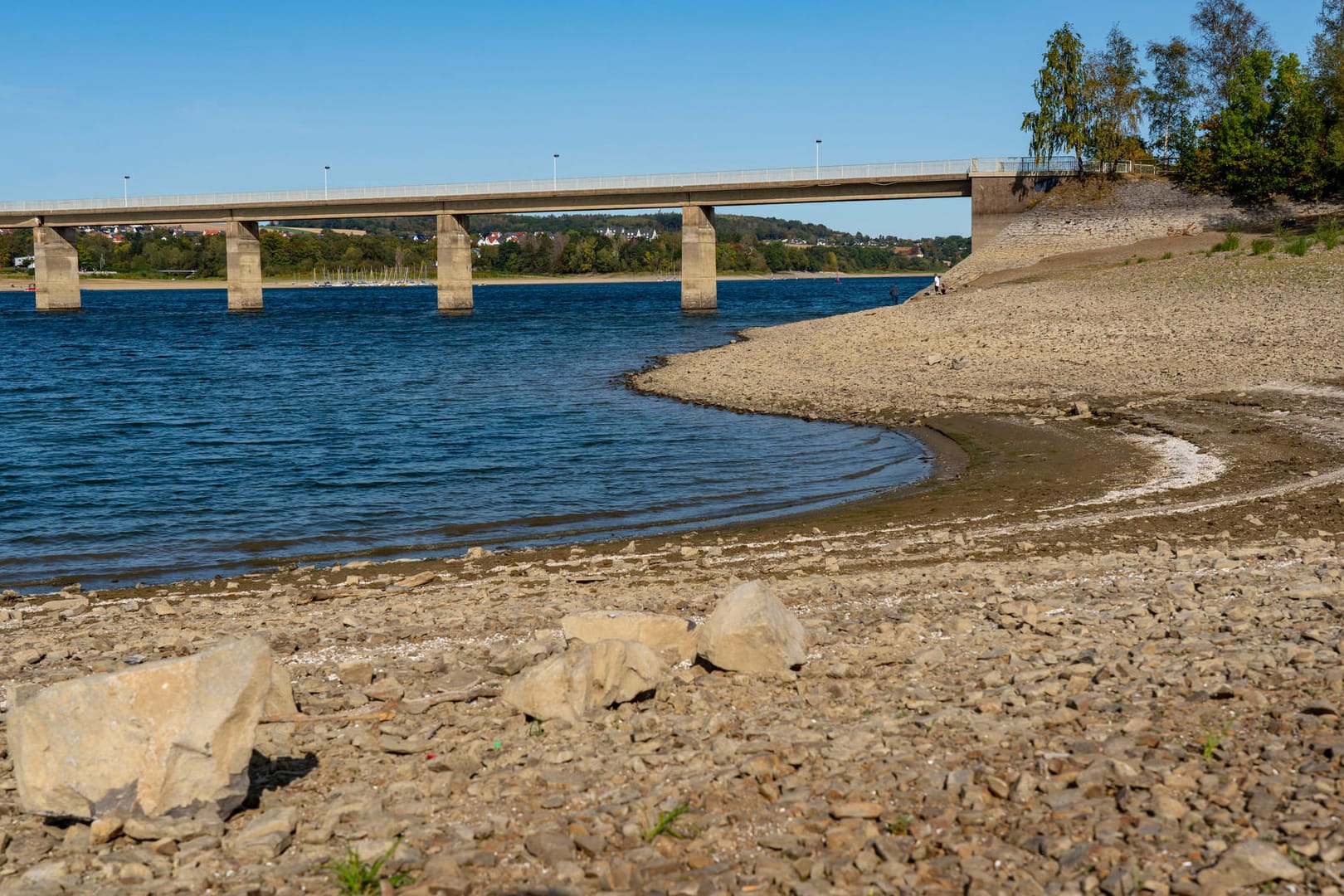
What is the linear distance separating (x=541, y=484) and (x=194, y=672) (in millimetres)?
17556

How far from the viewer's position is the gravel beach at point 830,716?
638cm

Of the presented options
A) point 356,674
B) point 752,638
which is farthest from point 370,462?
point 752,638

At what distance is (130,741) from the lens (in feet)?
22.9

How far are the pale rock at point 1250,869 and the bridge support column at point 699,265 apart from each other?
96709 mm

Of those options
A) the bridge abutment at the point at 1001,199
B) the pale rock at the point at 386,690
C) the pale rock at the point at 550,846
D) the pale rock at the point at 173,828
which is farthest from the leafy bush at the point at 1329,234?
the pale rock at the point at 173,828

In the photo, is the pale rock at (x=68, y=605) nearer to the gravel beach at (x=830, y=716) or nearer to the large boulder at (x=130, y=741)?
the gravel beach at (x=830, y=716)

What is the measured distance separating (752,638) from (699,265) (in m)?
95.2

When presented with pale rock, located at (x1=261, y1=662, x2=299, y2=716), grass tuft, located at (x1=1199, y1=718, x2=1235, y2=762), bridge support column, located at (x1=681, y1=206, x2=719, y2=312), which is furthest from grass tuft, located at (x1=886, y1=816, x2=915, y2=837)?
bridge support column, located at (x1=681, y1=206, x2=719, y2=312)


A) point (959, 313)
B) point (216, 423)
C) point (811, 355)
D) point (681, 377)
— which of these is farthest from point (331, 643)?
point (959, 313)

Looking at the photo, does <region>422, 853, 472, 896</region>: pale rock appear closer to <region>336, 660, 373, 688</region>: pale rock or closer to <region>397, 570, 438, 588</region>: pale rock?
<region>336, 660, 373, 688</region>: pale rock

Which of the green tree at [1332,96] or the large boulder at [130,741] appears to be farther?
the green tree at [1332,96]

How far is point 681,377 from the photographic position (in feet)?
144

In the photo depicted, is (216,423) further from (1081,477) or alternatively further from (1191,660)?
(1191,660)

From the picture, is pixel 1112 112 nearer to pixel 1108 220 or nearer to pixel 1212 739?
pixel 1108 220
